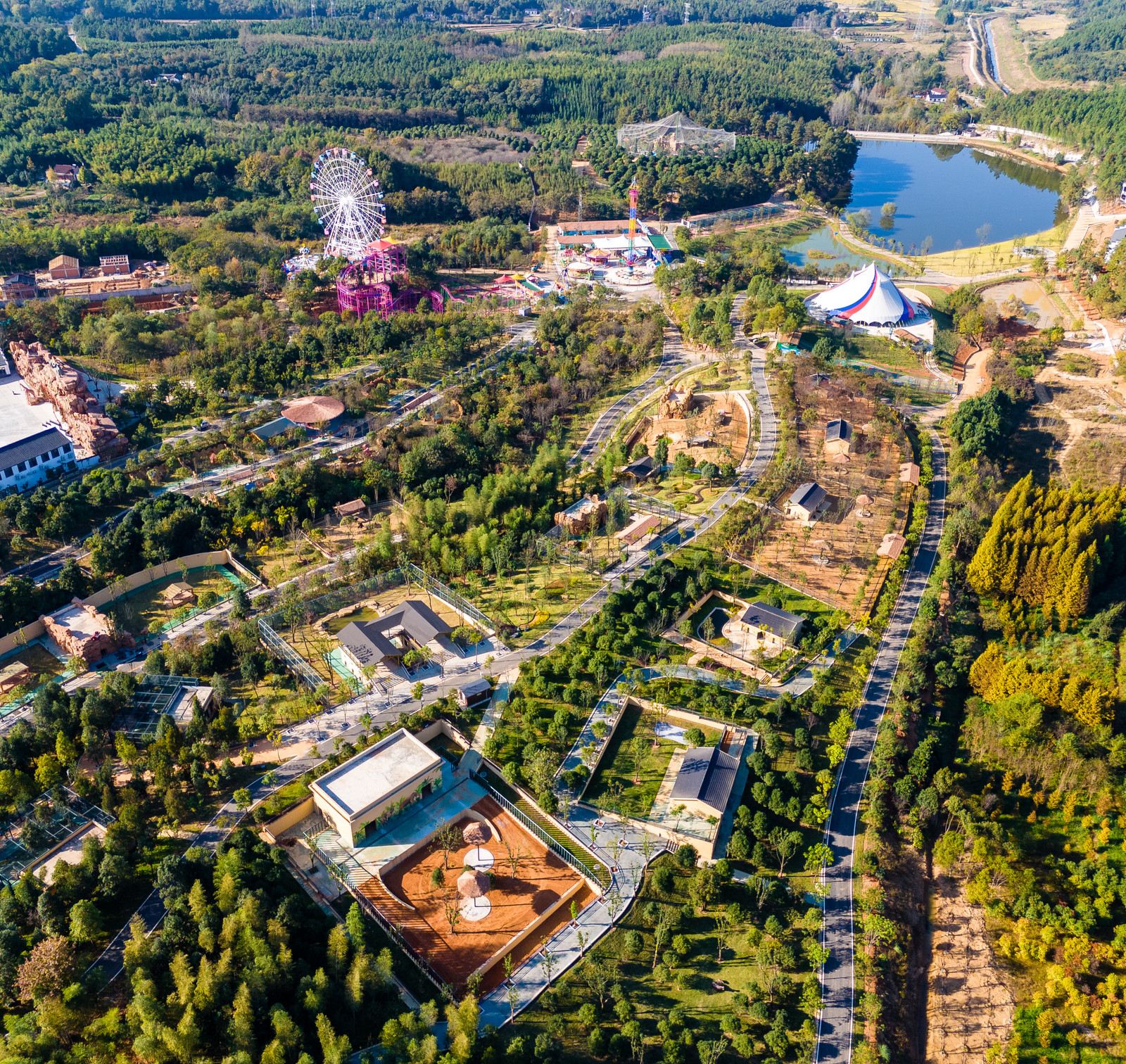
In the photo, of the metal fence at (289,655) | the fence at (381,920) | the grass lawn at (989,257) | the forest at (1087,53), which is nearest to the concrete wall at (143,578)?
the metal fence at (289,655)

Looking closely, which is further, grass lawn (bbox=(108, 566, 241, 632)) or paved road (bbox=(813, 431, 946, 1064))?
grass lawn (bbox=(108, 566, 241, 632))

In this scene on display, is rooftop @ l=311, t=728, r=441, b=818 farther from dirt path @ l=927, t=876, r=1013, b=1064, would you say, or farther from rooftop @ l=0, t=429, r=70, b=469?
rooftop @ l=0, t=429, r=70, b=469

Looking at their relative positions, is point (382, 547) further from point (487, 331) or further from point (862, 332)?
point (862, 332)

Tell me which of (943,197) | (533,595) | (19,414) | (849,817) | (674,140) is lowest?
(849,817)

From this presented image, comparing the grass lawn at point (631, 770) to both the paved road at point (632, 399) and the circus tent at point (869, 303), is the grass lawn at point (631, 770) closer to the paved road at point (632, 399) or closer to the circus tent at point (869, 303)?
the paved road at point (632, 399)

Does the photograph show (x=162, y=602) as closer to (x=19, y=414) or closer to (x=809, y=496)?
(x=19, y=414)

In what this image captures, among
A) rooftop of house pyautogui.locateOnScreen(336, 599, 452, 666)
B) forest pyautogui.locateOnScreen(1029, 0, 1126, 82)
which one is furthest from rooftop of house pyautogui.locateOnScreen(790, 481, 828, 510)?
forest pyautogui.locateOnScreen(1029, 0, 1126, 82)

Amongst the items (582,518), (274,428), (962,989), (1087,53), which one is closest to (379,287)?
(274,428)
